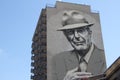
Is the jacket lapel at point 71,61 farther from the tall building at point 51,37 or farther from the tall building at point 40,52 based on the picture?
the tall building at point 40,52

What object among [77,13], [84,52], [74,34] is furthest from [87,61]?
[77,13]

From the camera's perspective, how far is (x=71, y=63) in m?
89.3

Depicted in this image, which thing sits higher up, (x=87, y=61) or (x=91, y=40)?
(x=91, y=40)

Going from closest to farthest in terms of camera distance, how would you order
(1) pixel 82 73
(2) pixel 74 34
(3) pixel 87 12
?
(1) pixel 82 73 < (2) pixel 74 34 < (3) pixel 87 12


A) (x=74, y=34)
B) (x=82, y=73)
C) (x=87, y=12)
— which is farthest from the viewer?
(x=87, y=12)

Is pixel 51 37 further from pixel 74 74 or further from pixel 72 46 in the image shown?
pixel 74 74

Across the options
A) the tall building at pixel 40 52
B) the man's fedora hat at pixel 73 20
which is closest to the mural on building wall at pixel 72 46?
the man's fedora hat at pixel 73 20

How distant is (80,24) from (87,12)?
23.8 ft

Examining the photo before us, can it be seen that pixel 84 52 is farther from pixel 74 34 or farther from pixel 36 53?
pixel 36 53

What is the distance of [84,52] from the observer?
91938 millimetres

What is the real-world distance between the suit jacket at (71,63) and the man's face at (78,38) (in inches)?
97.4

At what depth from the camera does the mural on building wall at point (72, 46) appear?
287ft

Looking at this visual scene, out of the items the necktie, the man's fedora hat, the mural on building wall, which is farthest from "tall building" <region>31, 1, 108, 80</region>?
the necktie

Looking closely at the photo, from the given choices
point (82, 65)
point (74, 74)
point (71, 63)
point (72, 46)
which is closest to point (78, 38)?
point (72, 46)
